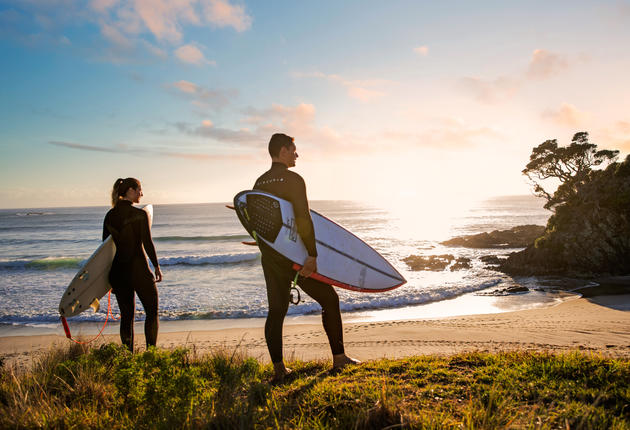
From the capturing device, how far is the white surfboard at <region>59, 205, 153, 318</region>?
4.33 metres

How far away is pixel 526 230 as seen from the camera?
30375mm

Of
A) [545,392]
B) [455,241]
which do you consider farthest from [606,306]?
[455,241]

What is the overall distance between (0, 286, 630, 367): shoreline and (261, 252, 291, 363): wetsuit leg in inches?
66.5

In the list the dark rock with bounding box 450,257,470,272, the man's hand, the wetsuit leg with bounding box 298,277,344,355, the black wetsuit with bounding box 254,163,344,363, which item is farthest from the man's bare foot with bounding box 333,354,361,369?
the dark rock with bounding box 450,257,470,272

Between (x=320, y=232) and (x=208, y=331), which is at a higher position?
(x=320, y=232)

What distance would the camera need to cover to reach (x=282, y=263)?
3.18 meters

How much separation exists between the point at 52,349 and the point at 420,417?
4.43 metres

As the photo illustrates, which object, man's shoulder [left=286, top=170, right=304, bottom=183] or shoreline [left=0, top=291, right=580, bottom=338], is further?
shoreline [left=0, top=291, right=580, bottom=338]

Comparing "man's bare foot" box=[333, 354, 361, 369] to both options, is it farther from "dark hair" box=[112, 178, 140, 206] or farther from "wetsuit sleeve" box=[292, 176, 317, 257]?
"dark hair" box=[112, 178, 140, 206]

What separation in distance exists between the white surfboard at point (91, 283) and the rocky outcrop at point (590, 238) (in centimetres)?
1611

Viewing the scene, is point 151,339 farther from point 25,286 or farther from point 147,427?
point 25,286

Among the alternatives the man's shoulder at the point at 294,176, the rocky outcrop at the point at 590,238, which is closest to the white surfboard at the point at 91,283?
the man's shoulder at the point at 294,176

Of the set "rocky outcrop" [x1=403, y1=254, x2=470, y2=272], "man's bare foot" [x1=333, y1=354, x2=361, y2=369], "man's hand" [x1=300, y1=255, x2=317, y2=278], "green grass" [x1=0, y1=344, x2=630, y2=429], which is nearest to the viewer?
"green grass" [x1=0, y1=344, x2=630, y2=429]

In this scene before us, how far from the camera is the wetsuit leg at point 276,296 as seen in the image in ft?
10.3
